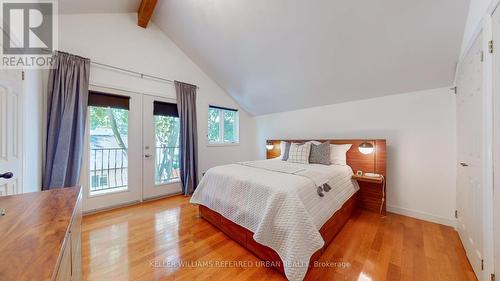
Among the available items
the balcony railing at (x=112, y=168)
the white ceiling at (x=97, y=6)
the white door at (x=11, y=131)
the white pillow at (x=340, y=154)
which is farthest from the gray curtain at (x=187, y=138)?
the white pillow at (x=340, y=154)

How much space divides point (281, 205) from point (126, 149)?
9.13 feet

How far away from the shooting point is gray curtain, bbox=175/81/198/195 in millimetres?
3510

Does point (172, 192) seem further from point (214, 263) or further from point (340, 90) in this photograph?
point (340, 90)

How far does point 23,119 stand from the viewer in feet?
5.63

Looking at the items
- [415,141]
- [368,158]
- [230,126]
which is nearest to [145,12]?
[230,126]

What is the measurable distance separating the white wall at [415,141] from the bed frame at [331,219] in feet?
0.80

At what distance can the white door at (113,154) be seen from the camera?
2.72 meters

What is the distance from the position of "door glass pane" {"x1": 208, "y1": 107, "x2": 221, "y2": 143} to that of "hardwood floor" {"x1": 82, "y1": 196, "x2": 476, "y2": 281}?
2059 mm

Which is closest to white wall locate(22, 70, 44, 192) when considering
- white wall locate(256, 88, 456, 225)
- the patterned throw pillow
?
the patterned throw pillow

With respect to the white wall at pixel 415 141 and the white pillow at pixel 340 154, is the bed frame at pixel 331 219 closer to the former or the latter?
the white pillow at pixel 340 154

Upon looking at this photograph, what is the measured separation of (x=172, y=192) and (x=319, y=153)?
280cm

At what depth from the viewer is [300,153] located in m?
3.08

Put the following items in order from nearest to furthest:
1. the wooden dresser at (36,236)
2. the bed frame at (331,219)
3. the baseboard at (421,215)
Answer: the wooden dresser at (36,236) → the bed frame at (331,219) → the baseboard at (421,215)

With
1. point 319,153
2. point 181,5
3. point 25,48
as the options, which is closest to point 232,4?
point 181,5
